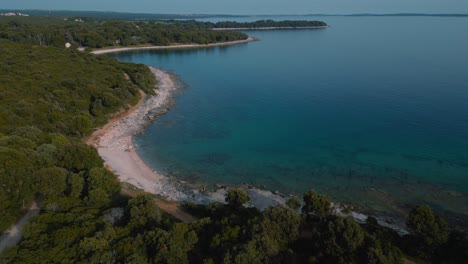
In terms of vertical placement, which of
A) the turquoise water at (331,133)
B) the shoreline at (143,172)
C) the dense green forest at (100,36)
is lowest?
the shoreline at (143,172)

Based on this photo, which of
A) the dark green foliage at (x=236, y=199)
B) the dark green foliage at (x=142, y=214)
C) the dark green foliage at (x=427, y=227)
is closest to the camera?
the dark green foliage at (x=427, y=227)

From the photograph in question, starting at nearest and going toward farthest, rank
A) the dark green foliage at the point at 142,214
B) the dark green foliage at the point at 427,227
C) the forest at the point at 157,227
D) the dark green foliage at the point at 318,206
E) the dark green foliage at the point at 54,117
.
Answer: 1. the forest at the point at 157,227
2. the dark green foliage at the point at 427,227
3. the dark green foliage at the point at 142,214
4. the dark green foliage at the point at 318,206
5. the dark green foliage at the point at 54,117

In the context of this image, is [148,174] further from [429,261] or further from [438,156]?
[438,156]

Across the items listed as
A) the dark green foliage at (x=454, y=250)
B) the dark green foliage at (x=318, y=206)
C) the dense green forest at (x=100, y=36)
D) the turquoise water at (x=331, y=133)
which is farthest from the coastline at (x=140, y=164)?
the dense green forest at (x=100, y=36)

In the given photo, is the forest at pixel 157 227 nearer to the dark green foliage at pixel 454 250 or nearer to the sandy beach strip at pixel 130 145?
the dark green foliage at pixel 454 250

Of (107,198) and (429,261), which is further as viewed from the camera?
(107,198)

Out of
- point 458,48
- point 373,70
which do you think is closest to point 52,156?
point 373,70

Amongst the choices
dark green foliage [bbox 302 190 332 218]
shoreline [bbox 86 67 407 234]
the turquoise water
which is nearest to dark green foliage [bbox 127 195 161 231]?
shoreline [bbox 86 67 407 234]

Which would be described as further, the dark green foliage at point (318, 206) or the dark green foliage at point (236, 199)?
the dark green foliage at point (236, 199)
